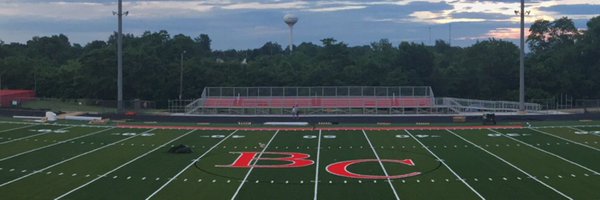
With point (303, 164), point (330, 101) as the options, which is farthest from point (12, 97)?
point (303, 164)

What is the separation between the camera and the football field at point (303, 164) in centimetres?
2092

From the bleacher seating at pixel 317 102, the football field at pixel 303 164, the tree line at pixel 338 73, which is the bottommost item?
the football field at pixel 303 164

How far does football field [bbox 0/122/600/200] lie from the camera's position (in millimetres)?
20922

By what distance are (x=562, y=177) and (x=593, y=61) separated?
68.4 meters

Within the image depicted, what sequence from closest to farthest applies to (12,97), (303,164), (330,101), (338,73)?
(303,164), (330,101), (12,97), (338,73)

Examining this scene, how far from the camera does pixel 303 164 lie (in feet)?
88.2

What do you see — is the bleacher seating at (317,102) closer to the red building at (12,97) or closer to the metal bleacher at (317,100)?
the metal bleacher at (317,100)

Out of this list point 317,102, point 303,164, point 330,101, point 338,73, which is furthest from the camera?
point 338,73

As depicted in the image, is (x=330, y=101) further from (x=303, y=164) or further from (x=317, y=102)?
(x=303, y=164)

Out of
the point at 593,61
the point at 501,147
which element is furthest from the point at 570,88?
the point at 501,147

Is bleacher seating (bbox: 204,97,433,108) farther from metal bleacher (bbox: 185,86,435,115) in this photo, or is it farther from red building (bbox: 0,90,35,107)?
red building (bbox: 0,90,35,107)

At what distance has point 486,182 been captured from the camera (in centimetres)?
2247

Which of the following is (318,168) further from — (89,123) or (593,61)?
(593,61)

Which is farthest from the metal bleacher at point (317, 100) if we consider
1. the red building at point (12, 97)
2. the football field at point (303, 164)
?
the red building at point (12, 97)
